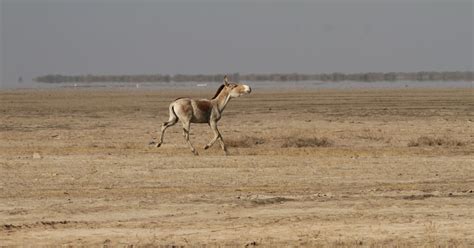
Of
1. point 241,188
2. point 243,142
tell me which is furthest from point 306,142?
point 241,188

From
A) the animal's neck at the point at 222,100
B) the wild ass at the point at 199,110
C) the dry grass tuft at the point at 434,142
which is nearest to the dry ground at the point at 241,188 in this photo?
→ the dry grass tuft at the point at 434,142

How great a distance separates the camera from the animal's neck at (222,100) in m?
26.0

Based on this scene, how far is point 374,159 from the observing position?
23609mm

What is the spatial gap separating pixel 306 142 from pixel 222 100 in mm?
3169

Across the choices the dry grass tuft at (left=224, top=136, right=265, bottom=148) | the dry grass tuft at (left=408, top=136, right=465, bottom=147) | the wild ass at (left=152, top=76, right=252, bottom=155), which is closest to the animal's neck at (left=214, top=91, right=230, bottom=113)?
the wild ass at (left=152, top=76, right=252, bottom=155)

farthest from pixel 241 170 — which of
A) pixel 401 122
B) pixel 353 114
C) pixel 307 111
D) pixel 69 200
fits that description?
pixel 307 111

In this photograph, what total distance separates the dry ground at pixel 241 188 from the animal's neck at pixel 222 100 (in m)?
1.07

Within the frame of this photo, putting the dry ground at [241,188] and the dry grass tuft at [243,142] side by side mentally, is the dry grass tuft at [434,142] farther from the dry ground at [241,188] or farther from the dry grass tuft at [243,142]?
the dry grass tuft at [243,142]

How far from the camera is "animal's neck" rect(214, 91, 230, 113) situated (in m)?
26.0

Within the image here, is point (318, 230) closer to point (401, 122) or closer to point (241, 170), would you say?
point (241, 170)

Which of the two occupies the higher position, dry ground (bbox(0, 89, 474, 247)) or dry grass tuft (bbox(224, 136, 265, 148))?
dry ground (bbox(0, 89, 474, 247))

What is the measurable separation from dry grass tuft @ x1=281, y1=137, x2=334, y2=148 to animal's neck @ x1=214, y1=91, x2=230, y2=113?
2.71 m

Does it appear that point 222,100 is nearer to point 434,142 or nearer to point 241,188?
point 434,142

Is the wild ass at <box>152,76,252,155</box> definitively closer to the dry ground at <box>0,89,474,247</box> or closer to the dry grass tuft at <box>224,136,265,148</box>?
the dry ground at <box>0,89,474,247</box>
